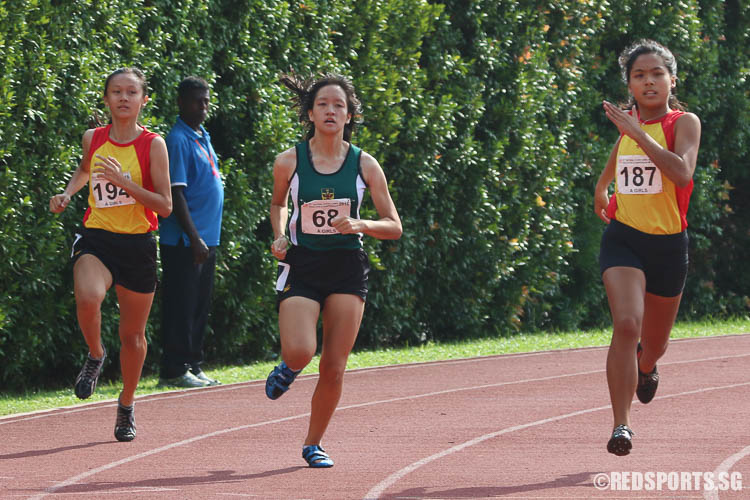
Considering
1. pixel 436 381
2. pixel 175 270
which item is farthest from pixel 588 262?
pixel 175 270

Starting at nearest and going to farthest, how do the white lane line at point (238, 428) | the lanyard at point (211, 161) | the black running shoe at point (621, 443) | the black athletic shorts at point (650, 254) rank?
the black running shoe at point (621, 443) < the white lane line at point (238, 428) < the black athletic shorts at point (650, 254) < the lanyard at point (211, 161)

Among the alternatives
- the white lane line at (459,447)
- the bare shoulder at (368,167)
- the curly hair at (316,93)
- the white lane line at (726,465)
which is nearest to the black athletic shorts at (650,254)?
the white lane line at (726,465)

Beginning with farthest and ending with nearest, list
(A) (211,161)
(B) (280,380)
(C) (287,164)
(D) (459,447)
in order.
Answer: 1. (A) (211,161)
2. (D) (459,447)
3. (C) (287,164)
4. (B) (280,380)

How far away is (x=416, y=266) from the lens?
1514 centimetres

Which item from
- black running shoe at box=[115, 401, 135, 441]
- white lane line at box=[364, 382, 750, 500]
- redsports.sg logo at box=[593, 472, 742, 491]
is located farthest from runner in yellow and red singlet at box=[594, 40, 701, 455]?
black running shoe at box=[115, 401, 135, 441]

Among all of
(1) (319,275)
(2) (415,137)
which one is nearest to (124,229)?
(1) (319,275)

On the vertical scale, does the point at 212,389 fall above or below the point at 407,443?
below

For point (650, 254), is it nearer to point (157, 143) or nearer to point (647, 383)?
point (647, 383)

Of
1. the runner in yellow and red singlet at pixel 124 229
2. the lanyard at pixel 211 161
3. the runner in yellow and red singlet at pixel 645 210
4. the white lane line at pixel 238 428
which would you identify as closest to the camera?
the white lane line at pixel 238 428

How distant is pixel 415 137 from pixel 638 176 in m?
7.36

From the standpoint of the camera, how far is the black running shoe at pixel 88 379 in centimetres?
804

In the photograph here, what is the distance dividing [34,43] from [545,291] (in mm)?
8397

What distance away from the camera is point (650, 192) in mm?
7199

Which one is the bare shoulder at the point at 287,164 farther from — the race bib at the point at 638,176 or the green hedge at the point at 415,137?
the green hedge at the point at 415,137
